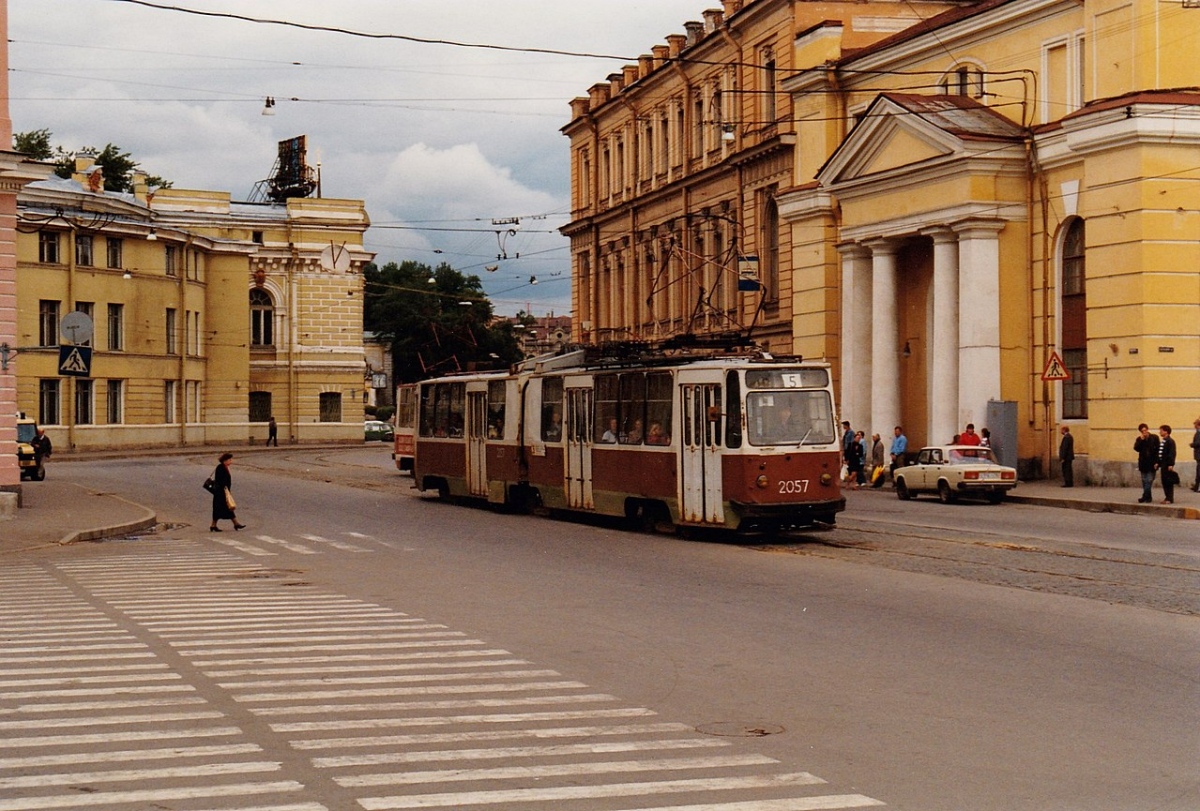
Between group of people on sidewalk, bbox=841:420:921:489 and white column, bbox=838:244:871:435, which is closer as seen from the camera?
group of people on sidewalk, bbox=841:420:921:489

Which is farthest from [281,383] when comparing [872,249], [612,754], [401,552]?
[612,754]

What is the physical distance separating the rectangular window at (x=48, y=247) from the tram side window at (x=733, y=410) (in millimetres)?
51743

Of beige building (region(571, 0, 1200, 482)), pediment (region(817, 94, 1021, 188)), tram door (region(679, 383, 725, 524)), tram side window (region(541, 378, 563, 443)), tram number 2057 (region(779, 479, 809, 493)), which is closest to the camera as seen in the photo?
tram number 2057 (region(779, 479, 809, 493))

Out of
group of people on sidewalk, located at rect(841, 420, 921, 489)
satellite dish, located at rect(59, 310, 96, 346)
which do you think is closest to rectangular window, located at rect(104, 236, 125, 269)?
group of people on sidewalk, located at rect(841, 420, 921, 489)

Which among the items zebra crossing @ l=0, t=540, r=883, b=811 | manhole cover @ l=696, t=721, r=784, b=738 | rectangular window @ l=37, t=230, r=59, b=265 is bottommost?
manhole cover @ l=696, t=721, r=784, b=738

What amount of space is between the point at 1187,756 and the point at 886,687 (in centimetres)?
247

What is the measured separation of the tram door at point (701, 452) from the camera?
23828 mm

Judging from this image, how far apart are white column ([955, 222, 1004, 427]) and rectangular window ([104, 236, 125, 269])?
144ft

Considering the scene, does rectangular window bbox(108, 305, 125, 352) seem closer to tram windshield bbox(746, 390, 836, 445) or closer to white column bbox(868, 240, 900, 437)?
white column bbox(868, 240, 900, 437)

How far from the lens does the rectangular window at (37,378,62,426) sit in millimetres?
69125

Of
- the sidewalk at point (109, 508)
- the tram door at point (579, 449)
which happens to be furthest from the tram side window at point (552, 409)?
the sidewalk at point (109, 508)

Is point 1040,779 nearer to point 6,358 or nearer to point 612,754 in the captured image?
point 612,754

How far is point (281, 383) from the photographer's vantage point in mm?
85438

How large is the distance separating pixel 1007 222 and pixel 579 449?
17256mm
